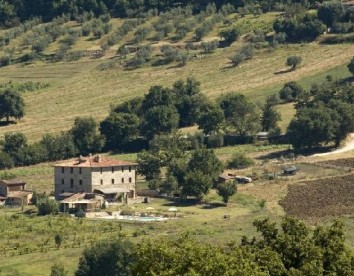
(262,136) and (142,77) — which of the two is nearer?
(262,136)

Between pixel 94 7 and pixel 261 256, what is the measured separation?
448 feet

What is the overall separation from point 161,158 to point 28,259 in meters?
31.4

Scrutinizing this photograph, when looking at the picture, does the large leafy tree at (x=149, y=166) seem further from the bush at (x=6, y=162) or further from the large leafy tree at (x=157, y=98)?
the large leafy tree at (x=157, y=98)

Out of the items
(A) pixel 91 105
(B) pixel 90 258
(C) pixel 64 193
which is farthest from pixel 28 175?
(B) pixel 90 258

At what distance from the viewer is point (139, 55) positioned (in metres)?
162

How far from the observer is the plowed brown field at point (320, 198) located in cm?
9744

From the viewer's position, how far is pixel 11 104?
139875 millimetres

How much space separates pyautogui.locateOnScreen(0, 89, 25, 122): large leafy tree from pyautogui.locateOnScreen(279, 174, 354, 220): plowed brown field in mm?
41231

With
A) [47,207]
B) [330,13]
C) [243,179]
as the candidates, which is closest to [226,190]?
[243,179]

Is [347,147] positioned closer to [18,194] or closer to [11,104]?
[18,194]

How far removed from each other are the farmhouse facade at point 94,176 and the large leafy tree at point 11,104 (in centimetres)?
3121

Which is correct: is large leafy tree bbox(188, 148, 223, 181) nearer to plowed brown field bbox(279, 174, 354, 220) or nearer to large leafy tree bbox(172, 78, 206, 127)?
plowed brown field bbox(279, 174, 354, 220)

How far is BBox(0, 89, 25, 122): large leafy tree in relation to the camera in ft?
460

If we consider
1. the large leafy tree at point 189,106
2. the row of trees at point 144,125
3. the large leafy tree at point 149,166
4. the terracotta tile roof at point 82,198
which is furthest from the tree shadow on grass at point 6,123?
the terracotta tile roof at point 82,198
